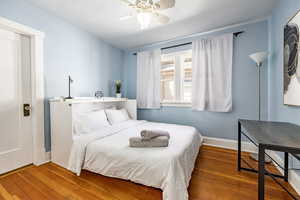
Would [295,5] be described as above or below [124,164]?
above

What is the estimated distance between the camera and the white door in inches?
73.1

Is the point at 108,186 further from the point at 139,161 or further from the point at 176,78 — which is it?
the point at 176,78

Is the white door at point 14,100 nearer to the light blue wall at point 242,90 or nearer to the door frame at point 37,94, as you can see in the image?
the door frame at point 37,94

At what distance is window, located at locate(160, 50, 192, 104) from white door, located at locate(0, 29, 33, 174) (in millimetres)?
2665

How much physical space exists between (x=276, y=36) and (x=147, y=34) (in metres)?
2.32

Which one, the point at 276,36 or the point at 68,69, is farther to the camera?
the point at 68,69

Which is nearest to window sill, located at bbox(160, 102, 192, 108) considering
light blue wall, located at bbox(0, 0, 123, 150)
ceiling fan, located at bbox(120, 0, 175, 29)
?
light blue wall, located at bbox(0, 0, 123, 150)

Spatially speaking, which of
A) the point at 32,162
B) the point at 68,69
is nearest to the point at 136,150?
the point at 32,162

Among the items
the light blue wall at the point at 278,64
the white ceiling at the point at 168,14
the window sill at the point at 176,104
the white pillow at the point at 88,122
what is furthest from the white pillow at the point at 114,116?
the light blue wall at the point at 278,64

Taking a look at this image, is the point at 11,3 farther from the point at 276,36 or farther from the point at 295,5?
the point at 276,36

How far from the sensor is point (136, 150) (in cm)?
154

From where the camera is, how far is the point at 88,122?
2.27 m

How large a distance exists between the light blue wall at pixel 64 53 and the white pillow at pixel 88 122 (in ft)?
1.84

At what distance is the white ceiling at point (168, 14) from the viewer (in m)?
2.05
